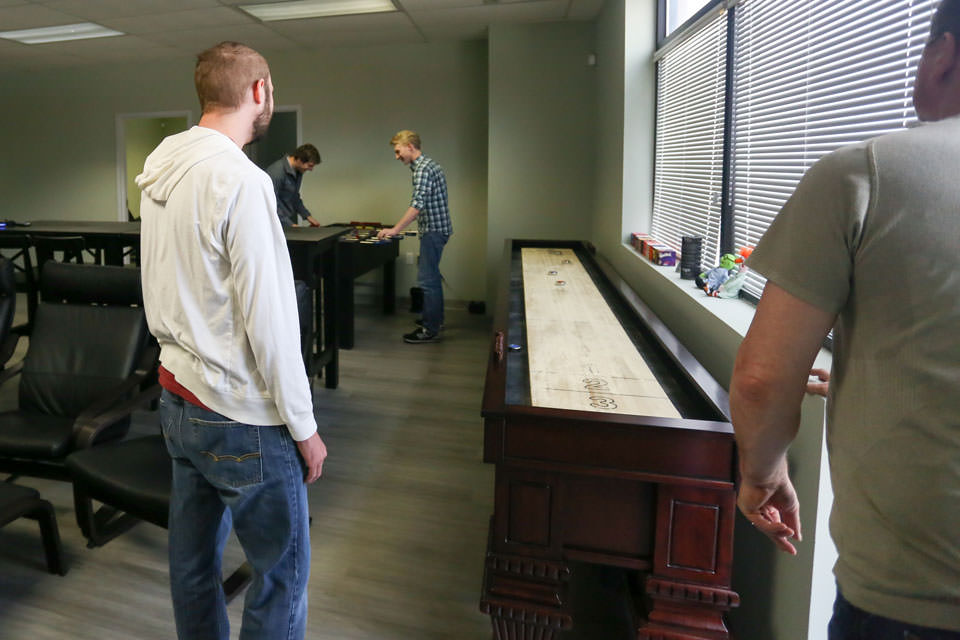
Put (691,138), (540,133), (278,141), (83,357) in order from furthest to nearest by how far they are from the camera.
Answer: (278,141) → (540,133) → (691,138) → (83,357)

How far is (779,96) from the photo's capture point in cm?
189

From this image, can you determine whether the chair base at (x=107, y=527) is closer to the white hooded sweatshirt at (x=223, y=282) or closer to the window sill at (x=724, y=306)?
the white hooded sweatshirt at (x=223, y=282)

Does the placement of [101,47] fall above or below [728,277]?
above

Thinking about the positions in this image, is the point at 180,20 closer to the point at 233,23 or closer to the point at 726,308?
the point at 233,23

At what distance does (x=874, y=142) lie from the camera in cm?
64

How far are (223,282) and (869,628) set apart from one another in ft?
3.75

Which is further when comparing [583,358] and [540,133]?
[540,133]

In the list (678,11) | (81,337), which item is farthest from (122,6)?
(678,11)

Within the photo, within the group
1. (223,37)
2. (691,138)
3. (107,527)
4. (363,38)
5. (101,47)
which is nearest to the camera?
(107,527)

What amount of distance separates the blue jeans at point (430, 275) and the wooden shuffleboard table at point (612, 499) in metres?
3.51

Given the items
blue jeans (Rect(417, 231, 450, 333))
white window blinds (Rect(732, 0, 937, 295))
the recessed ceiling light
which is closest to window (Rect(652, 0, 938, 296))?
white window blinds (Rect(732, 0, 937, 295))

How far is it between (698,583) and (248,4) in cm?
511

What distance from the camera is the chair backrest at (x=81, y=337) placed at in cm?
251

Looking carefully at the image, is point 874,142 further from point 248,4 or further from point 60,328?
point 248,4
